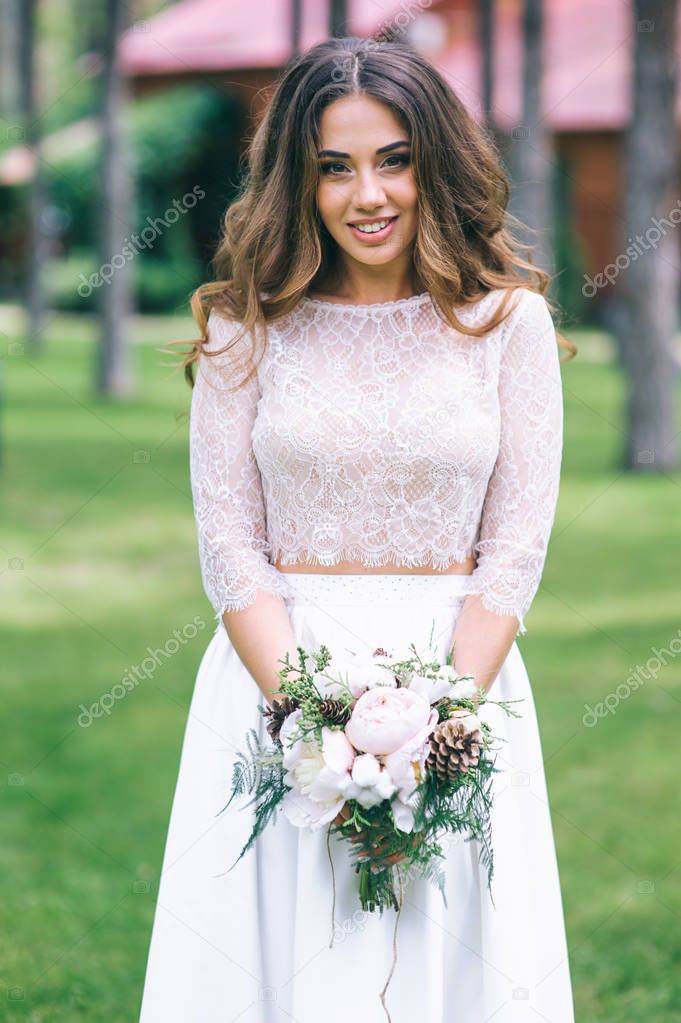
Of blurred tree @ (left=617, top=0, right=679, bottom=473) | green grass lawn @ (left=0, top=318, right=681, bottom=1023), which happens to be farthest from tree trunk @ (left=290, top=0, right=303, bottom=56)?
green grass lawn @ (left=0, top=318, right=681, bottom=1023)

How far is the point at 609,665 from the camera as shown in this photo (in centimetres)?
753

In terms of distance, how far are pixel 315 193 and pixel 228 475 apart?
0.62 m

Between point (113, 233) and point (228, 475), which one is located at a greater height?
point (113, 233)

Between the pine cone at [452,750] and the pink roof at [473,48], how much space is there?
25.2 metres

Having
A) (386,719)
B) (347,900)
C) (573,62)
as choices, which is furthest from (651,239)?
(573,62)

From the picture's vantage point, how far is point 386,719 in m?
2.47

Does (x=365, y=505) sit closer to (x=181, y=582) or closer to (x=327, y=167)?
(x=327, y=167)

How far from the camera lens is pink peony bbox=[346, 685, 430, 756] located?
2467mm

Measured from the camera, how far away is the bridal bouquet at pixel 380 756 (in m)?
2.49

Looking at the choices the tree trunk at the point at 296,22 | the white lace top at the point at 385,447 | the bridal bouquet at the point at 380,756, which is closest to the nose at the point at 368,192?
the white lace top at the point at 385,447

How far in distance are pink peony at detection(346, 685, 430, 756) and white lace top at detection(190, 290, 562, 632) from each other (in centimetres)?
49

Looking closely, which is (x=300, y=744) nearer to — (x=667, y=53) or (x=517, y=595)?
(x=517, y=595)

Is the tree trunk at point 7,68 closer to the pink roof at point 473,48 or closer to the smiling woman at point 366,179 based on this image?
the pink roof at point 473,48

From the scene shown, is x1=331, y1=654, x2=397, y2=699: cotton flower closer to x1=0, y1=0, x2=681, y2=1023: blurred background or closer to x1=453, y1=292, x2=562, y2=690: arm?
x1=453, y1=292, x2=562, y2=690: arm
